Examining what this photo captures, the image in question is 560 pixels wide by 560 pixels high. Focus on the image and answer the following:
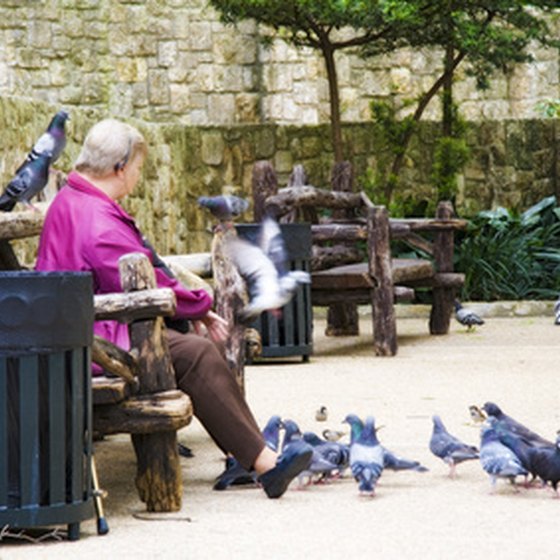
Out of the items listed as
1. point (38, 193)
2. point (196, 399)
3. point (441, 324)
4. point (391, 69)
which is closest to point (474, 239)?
point (441, 324)

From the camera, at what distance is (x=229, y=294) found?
23.0 ft

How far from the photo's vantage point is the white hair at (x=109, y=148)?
595cm

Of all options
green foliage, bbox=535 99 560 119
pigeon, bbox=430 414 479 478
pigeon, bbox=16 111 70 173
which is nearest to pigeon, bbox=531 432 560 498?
pigeon, bbox=430 414 479 478

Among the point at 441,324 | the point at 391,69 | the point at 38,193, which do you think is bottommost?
→ the point at 441,324

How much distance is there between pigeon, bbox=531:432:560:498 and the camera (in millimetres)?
5715

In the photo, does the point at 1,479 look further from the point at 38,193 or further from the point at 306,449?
the point at 38,193

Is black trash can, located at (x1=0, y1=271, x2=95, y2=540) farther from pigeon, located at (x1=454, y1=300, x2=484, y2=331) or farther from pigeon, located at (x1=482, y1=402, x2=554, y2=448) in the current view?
pigeon, located at (x1=454, y1=300, x2=484, y2=331)

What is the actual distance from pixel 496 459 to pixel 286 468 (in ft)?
2.50

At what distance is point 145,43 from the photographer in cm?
1838

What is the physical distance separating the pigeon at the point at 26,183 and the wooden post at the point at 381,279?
435cm

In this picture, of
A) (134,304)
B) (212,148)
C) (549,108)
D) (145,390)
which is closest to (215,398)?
(145,390)

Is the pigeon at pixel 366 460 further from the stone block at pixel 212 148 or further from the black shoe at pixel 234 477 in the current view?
the stone block at pixel 212 148

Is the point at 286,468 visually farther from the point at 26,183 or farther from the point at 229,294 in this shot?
the point at 26,183

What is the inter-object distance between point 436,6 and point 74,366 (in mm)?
10623
